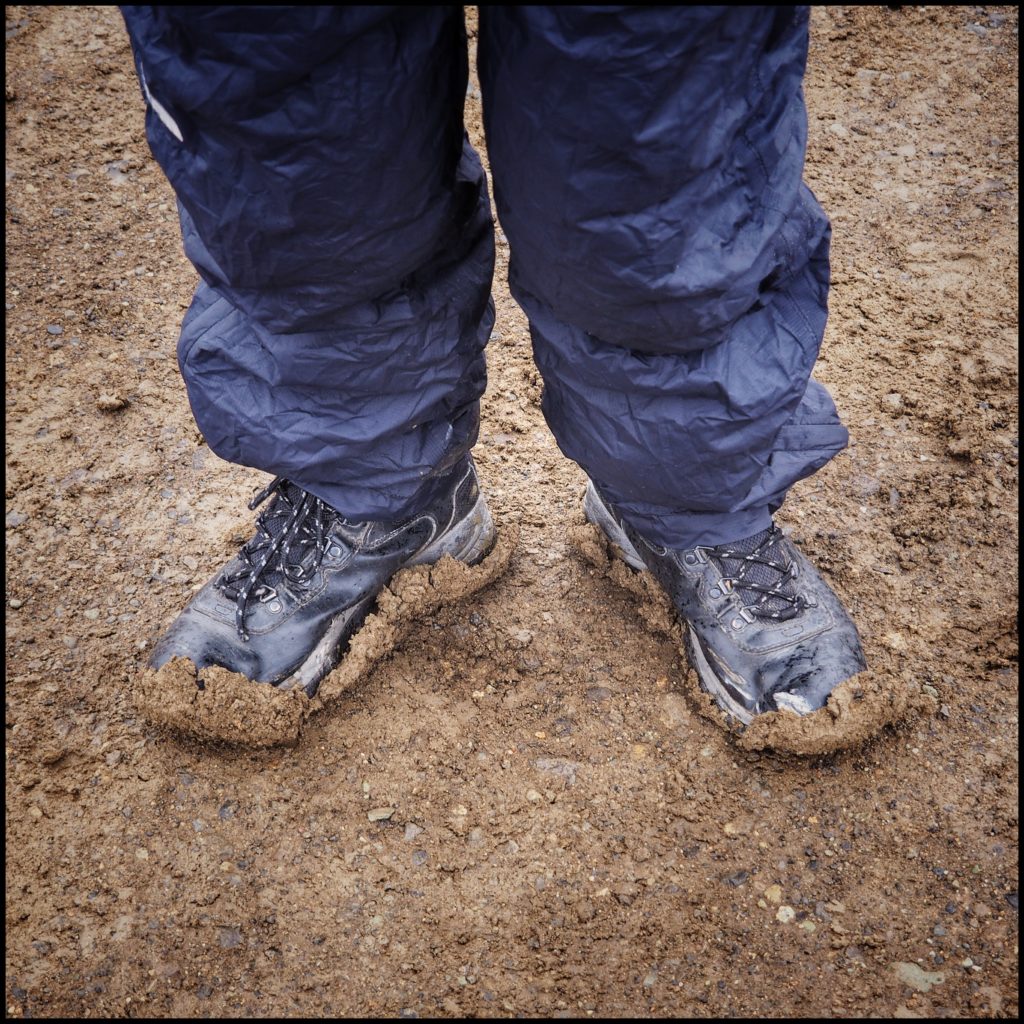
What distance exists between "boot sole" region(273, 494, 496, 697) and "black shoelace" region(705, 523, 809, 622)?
1.51 ft

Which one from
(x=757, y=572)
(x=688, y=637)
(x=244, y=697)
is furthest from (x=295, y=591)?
(x=757, y=572)

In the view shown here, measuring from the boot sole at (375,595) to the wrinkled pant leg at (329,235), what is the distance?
15 cm

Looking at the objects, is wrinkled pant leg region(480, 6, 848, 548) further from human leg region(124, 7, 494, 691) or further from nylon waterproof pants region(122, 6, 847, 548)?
human leg region(124, 7, 494, 691)

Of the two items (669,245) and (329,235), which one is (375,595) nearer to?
(329,235)

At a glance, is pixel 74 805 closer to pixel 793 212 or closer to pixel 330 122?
pixel 330 122

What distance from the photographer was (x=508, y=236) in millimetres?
1068

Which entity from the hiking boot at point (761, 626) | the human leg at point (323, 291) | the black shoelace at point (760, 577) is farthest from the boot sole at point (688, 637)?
the human leg at point (323, 291)

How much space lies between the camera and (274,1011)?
1.16m

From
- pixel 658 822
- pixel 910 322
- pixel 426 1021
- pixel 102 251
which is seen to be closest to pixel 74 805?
pixel 426 1021

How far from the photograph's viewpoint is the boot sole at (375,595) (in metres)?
1.44

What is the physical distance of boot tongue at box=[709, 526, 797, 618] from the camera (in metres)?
1.40

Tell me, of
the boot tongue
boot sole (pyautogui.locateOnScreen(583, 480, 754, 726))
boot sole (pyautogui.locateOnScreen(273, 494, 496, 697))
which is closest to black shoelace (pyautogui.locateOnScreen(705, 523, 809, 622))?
the boot tongue

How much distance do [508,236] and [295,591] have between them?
2.47 ft

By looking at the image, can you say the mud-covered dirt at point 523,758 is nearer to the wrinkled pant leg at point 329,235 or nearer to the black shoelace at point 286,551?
the black shoelace at point 286,551
